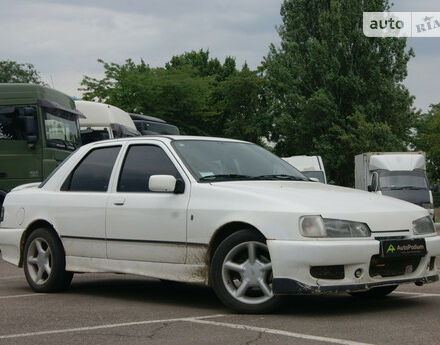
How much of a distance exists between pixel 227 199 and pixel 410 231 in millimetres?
1542

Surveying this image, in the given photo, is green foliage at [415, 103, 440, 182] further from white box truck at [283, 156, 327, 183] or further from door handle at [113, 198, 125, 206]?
door handle at [113, 198, 125, 206]

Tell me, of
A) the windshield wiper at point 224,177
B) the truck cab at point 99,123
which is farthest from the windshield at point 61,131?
the windshield wiper at point 224,177

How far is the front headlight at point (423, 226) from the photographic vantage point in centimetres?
718

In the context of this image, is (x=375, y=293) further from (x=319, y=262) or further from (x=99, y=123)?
(x=99, y=123)

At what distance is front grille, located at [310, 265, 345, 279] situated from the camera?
21.6 ft

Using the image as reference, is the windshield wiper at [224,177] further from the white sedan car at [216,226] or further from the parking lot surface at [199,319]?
the parking lot surface at [199,319]

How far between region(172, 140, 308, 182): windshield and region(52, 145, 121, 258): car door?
93 cm

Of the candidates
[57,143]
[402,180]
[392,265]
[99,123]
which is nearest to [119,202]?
[392,265]

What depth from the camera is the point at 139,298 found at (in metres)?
8.30

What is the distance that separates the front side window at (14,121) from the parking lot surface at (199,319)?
8170 millimetres

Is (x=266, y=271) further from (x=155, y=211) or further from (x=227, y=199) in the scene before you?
(x=155, y=211)

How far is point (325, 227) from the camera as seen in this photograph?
6.60 metres

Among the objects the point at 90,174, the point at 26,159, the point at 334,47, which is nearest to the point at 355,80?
the point at 334,47

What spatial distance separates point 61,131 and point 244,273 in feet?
38.4
